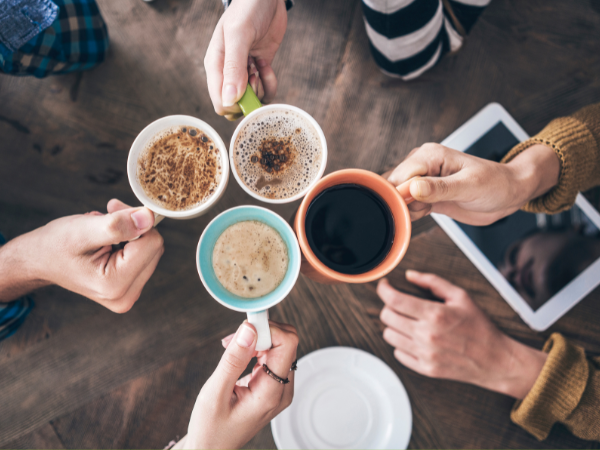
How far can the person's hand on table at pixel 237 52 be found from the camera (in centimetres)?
72

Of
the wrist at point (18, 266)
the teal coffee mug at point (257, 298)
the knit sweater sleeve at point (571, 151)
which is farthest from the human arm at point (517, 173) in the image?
the wrist at point (18, 266)

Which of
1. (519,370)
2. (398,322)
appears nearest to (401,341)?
(398,322)

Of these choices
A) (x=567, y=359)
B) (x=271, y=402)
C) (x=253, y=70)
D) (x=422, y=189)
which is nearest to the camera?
(x=422, y=189)

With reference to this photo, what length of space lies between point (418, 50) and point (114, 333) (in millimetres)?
1275

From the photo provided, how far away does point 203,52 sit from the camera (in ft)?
3.48

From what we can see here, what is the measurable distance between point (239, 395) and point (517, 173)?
889 millimetres

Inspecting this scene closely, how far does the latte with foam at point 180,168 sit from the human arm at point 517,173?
1.48ft

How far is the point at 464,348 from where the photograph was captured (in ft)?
3.37

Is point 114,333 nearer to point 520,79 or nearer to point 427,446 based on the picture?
point 427,446

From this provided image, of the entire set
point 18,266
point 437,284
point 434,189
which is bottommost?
point 18,266

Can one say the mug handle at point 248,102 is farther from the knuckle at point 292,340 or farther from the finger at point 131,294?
the knuckle at point 292,340

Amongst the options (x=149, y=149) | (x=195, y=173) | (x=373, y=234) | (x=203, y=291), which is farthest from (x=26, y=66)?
(x=373, y=234)

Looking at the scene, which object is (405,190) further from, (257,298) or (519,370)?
(519,370)

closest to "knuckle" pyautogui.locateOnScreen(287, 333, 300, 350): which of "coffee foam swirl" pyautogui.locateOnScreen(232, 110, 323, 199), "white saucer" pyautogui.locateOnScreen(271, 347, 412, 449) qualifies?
"white saucer" pyautogui.locateOnScreen(271, 347, 412, 449)
